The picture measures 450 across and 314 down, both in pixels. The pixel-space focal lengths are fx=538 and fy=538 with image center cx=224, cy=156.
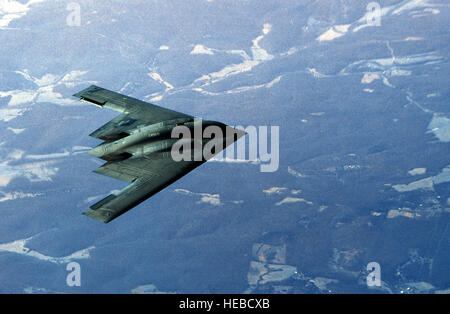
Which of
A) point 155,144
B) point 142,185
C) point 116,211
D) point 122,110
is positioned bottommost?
point 116,211

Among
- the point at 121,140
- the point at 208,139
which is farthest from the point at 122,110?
the point at 208,139
